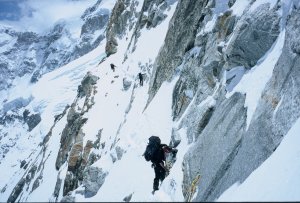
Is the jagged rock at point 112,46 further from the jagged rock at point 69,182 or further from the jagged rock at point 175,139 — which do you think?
the jagged rock at point 175,139

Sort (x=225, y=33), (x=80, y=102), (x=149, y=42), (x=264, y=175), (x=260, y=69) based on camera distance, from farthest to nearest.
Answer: (x=80, y=102) → (x=149, y=42) → (x=225, y=33) → (x=260, y=69) → (x=264, y=175)

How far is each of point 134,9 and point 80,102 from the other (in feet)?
52.0

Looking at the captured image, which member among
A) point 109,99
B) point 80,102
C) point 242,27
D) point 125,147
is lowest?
point 80,102

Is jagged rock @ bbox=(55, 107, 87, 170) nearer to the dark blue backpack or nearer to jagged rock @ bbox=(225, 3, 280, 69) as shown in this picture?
jagged rock @ bbox=(225, 3, 280, 69)

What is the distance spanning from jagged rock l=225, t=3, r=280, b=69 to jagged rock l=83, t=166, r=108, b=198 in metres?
9.92

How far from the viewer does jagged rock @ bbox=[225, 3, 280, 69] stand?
15133mm

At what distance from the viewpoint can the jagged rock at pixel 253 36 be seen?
1513 centimetres

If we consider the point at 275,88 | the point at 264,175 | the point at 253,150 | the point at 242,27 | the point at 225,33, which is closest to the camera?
the point at 264,175

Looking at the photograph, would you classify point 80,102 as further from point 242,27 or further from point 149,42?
point 242,27

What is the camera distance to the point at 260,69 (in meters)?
14.6

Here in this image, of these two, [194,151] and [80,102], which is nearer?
[194,151]

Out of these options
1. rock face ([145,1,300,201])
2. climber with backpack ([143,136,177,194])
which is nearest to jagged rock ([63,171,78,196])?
rock face ([145,1,300,201])

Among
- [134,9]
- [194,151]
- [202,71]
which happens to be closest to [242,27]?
[202,71]

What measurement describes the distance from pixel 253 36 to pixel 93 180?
40.1ft
